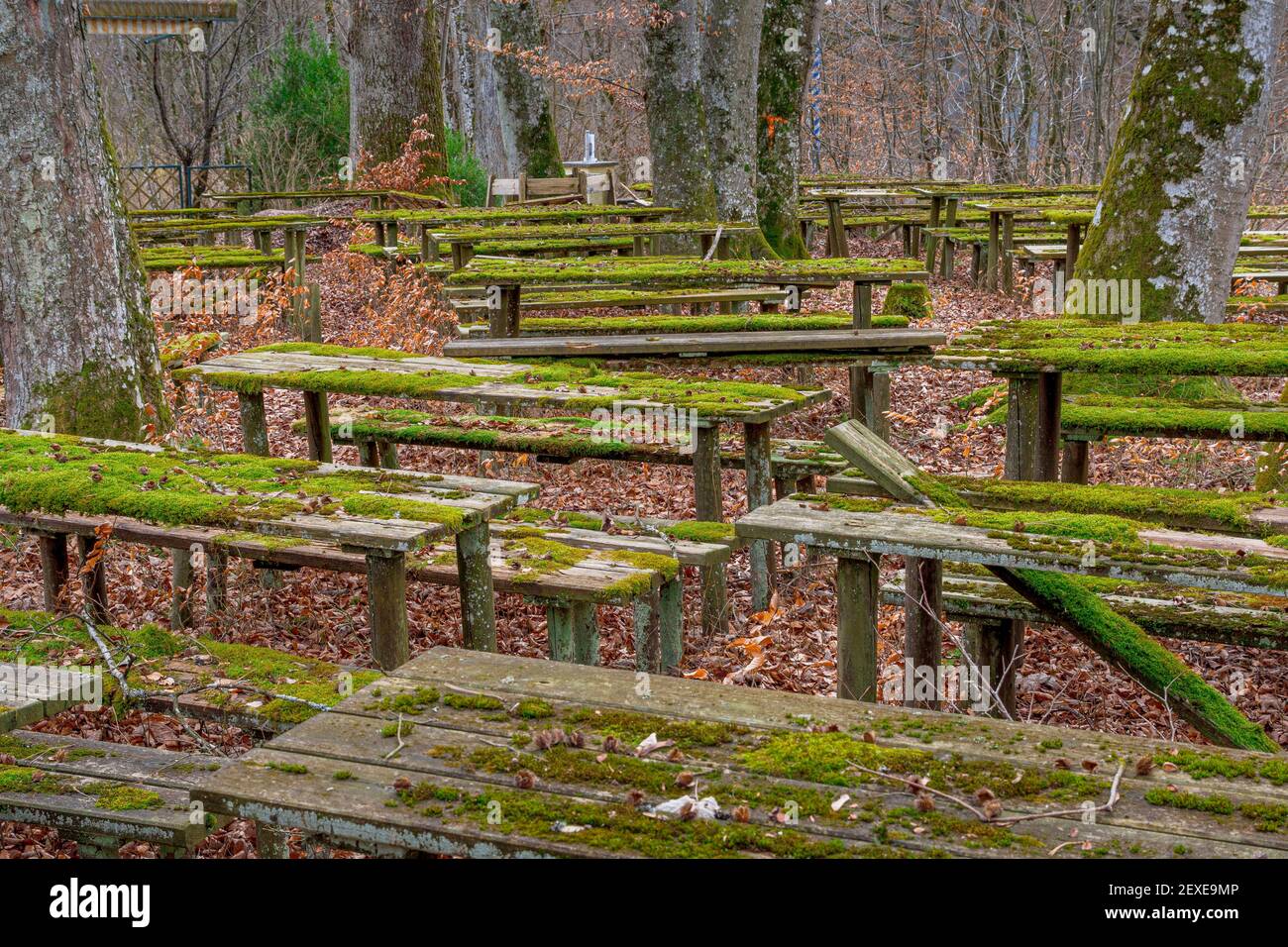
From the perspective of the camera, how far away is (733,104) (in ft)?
40.0

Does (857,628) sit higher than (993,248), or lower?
lower

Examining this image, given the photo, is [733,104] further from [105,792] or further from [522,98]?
[105,792]

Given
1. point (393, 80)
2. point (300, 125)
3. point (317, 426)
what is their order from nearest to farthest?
point (317, 426), point (393, 80), point (300, 125)

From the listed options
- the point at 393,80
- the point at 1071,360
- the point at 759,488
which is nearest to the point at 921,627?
the point at 1071,360

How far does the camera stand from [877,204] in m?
18.8

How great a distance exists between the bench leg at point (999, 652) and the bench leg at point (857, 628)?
2.90ft

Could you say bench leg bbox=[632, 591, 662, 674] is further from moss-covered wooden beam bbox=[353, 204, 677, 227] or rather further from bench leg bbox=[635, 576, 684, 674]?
moss-covered wooden beam bbox=[353, 204, 677, 227]

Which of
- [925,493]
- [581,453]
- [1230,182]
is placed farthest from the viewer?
[1230,182]

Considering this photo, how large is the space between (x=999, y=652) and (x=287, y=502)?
2.54 metres

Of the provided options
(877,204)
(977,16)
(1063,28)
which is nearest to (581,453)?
(877,204)

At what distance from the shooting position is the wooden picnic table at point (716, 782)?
7.62 feet

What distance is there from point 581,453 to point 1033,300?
8.97 meters
